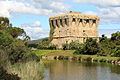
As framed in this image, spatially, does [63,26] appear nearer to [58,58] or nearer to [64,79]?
[58,58]

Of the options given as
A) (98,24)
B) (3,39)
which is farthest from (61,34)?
(3,39)

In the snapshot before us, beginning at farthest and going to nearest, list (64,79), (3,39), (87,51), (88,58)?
(87,51) < (88,58) < (3,39) < (64,79)

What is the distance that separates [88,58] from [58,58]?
8934mm

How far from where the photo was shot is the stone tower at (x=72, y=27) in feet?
Answer: 286

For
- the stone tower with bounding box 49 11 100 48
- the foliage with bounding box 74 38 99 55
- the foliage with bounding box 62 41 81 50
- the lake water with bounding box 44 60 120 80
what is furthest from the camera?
the stone tower with bounding box 49 11 100 48

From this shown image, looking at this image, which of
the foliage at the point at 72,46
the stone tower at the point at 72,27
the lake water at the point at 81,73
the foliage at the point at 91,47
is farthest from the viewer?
the stone tower at the point at 72,27

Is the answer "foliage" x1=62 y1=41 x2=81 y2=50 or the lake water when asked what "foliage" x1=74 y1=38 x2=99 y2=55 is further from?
the lake water

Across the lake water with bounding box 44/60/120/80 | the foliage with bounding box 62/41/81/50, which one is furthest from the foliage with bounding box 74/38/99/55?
the lake water with bounding box 44/60/120/80

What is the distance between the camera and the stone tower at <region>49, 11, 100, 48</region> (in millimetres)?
87312

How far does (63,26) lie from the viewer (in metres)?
88.6

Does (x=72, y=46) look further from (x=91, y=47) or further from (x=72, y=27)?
(x=91, y=47)

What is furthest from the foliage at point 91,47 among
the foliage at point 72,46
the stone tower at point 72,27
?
the stone tower at point 72,27

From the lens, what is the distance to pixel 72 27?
287 feet

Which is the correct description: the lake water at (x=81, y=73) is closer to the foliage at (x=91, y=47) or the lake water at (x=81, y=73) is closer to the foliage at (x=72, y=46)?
the foliage at (x=91, y=47)
